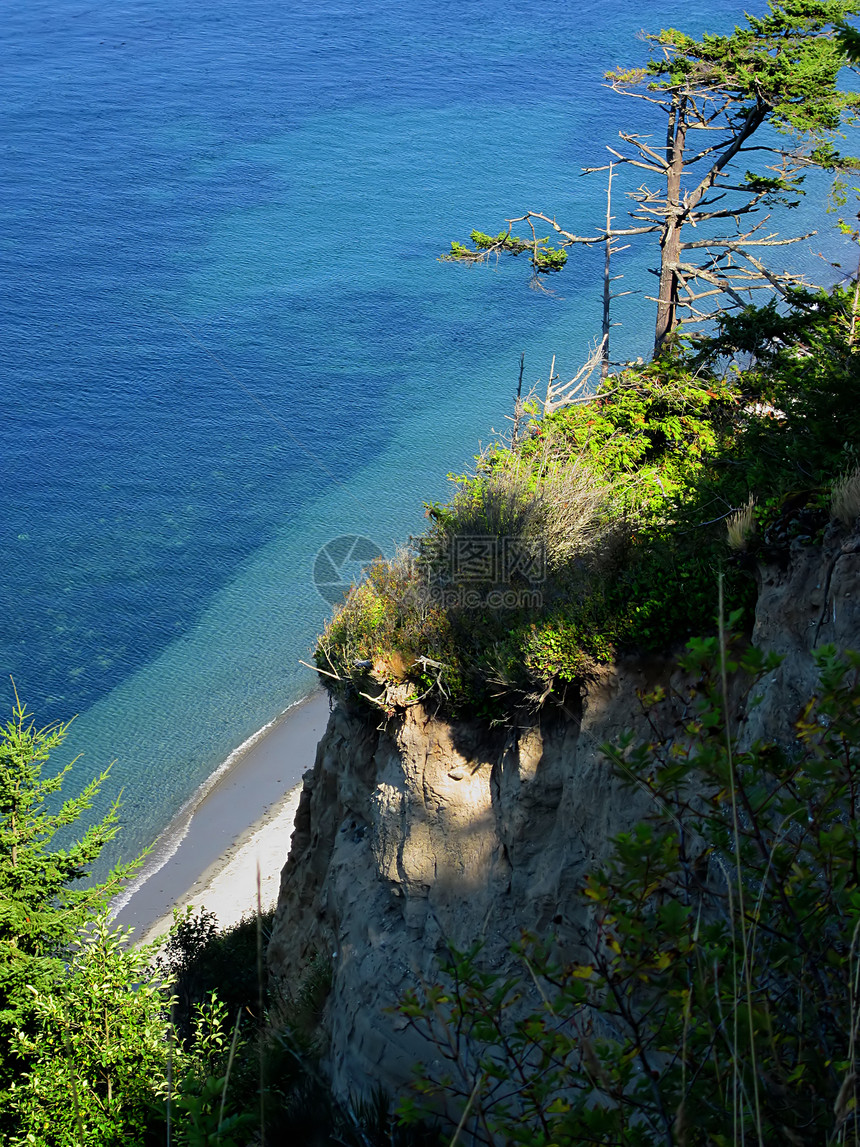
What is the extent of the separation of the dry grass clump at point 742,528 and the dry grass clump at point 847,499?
80 centimetres

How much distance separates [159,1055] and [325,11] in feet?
268

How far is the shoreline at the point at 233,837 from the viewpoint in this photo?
18.4m

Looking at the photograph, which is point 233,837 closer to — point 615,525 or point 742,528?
point 615,525

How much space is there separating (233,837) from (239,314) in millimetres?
26881

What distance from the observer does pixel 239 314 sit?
40875mm

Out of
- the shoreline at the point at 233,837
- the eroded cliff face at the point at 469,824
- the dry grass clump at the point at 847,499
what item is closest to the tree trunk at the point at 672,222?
the eroded cliff face at the point at 469,824

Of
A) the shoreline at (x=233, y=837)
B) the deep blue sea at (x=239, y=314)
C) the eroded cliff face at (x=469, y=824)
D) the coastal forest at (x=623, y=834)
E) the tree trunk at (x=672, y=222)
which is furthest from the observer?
the deep blue sea at (x=239, y=314)

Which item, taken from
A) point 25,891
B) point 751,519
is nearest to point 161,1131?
point 25,891

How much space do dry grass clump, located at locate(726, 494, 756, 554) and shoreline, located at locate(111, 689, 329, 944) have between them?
13095 millimetres

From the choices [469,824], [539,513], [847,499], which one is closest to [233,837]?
[469,824]

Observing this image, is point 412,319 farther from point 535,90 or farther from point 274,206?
point 535,90

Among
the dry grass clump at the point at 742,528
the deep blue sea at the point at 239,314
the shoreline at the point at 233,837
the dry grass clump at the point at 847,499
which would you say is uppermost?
the dry grass clump at the point at 847,499

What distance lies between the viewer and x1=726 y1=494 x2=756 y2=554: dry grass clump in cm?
754

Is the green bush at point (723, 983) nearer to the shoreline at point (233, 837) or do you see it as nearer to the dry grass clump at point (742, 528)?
the dry grass clump at point (742, 528)
